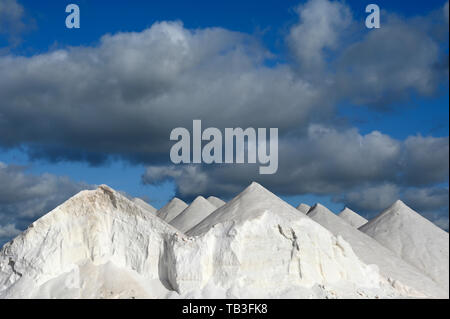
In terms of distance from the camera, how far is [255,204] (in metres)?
27.7

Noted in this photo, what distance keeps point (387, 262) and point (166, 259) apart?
15.0 metres

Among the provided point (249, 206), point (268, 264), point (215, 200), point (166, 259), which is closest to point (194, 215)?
point (215, 200)

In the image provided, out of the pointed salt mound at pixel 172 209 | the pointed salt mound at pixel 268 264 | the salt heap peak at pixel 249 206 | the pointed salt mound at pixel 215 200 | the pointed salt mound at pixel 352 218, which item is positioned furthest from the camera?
the pointed salt mound at pixel 215 200

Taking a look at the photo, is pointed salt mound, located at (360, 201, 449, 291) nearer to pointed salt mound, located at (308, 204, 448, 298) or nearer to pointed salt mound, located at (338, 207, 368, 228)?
pointed salt mound, located at (308, 204, 448, 298)

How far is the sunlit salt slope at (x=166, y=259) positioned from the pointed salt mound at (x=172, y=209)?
3058 centimetres

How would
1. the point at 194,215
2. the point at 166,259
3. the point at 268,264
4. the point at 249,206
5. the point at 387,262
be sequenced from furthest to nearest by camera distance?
Result: the point at 194,215 → the point at 249,206 → the point at 387,262 → the point at 166,259 → the point at 268,264

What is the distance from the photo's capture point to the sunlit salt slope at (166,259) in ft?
52.0

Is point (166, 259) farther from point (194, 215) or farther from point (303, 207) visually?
point (303, 207)

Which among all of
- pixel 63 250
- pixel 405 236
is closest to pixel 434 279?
pixel 405 236

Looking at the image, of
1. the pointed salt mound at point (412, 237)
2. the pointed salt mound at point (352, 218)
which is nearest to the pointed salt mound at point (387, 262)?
the pointed salt mound at point (412, 237)

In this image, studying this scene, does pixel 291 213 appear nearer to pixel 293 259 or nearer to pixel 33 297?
pixel 293 259

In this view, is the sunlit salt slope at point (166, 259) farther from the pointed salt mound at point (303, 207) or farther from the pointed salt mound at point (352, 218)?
the pointed salt mound at point (303, 207)

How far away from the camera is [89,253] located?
17.0 metres
